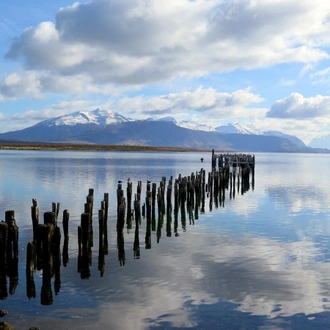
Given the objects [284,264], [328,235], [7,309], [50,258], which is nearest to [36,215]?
[50,258]

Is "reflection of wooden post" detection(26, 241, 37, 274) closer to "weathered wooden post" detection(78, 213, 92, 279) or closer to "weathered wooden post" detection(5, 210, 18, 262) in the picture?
"weathered wooden post" detection(5, 210, 18, 262)

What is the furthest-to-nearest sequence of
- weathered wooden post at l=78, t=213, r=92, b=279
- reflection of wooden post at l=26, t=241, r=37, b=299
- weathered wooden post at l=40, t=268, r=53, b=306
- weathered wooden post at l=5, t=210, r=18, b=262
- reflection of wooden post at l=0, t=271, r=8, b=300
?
weathered wooden post at l=78, t=213, r=92, b=279, weathered wooden post at l=5, t=210, r=18, b=262, reflection of wooden post at l=26, t=241, r=37, b=299, reflection of wooden post at l=0, t=271, r=8, b=300, weathered wooden post at l=40, t=268, r=53, b=306

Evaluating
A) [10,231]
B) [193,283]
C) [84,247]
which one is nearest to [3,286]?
[10,231]

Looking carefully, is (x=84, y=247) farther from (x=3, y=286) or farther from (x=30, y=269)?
(x=3, y=286)

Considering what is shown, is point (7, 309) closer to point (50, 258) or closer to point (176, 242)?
point (50, 258)

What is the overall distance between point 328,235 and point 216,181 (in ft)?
49.1

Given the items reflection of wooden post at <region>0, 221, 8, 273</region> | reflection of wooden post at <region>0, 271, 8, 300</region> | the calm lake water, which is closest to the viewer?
the calm lake water

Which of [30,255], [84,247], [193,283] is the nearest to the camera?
[30,255]

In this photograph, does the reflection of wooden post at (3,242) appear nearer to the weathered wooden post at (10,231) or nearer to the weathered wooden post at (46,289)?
the weathered wooden post at (10,231)

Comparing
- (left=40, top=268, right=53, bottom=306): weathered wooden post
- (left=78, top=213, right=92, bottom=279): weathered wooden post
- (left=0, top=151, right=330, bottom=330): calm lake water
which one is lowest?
(left=0, top=151, right=330, bottom=330): calm lake water

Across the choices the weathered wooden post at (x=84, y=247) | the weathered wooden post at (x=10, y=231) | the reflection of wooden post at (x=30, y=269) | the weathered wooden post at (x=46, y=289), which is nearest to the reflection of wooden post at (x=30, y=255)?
the reflection of wooden post at (x=30, y=269)

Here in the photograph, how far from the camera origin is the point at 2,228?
12.8 metres

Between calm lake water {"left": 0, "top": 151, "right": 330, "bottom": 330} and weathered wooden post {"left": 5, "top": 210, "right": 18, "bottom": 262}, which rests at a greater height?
weathered wooden post {"left": 5, "top": 210, "right": 18, "bottom": 262}

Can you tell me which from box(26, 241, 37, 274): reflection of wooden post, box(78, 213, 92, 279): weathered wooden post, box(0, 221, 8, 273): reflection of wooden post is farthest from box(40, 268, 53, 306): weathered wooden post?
box(78, 213, 92, 279): weathered wooden post
